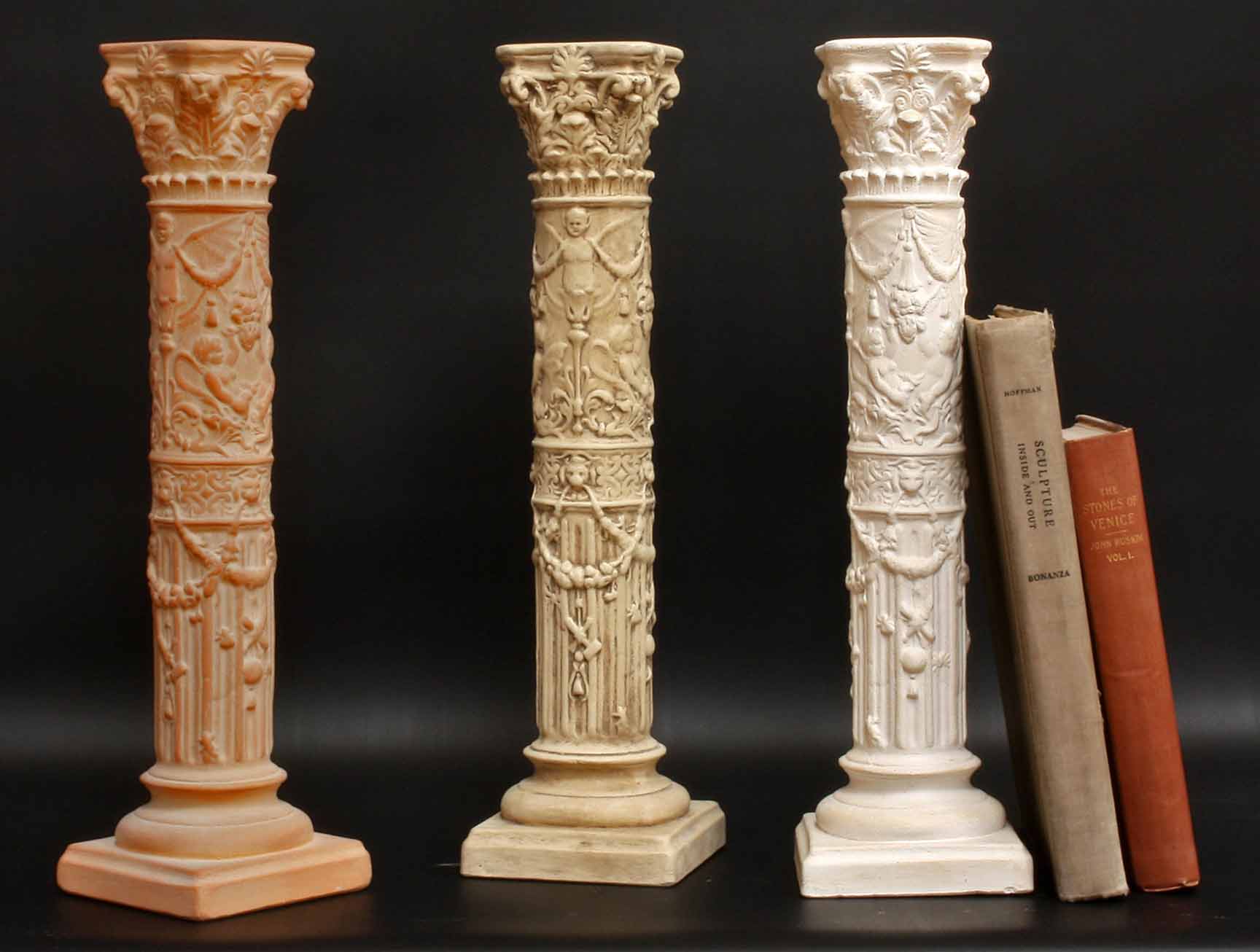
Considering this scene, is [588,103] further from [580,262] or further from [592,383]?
[592,383]

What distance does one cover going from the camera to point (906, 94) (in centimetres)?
588

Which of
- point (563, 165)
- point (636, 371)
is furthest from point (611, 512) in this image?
point (563, 165)

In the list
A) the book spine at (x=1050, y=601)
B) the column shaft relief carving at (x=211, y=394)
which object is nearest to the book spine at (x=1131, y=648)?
the book spine at (x=1050, y=601)

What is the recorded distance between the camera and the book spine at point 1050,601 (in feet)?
19.1

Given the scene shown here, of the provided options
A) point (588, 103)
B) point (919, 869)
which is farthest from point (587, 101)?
point (919, 869)

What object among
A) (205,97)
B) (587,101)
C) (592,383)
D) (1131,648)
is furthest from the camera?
(592,383)

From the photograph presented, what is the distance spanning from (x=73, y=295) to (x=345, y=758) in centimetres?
141

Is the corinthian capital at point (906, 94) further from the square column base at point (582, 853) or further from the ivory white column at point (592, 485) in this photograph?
the square column base at point (582, 853)

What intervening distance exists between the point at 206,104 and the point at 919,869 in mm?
2191

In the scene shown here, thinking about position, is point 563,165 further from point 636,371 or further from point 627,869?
point 627,869

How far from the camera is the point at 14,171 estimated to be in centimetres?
729

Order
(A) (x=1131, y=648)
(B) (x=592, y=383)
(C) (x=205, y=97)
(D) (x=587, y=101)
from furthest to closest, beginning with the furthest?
(B) (x=592, y=383) < (D) (x=587, y=101) < (A) (x=1131, y=648) < (C) (x=205, y=97)

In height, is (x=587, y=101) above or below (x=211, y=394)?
above

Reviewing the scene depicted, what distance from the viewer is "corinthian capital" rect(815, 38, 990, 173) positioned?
19.2 ft
